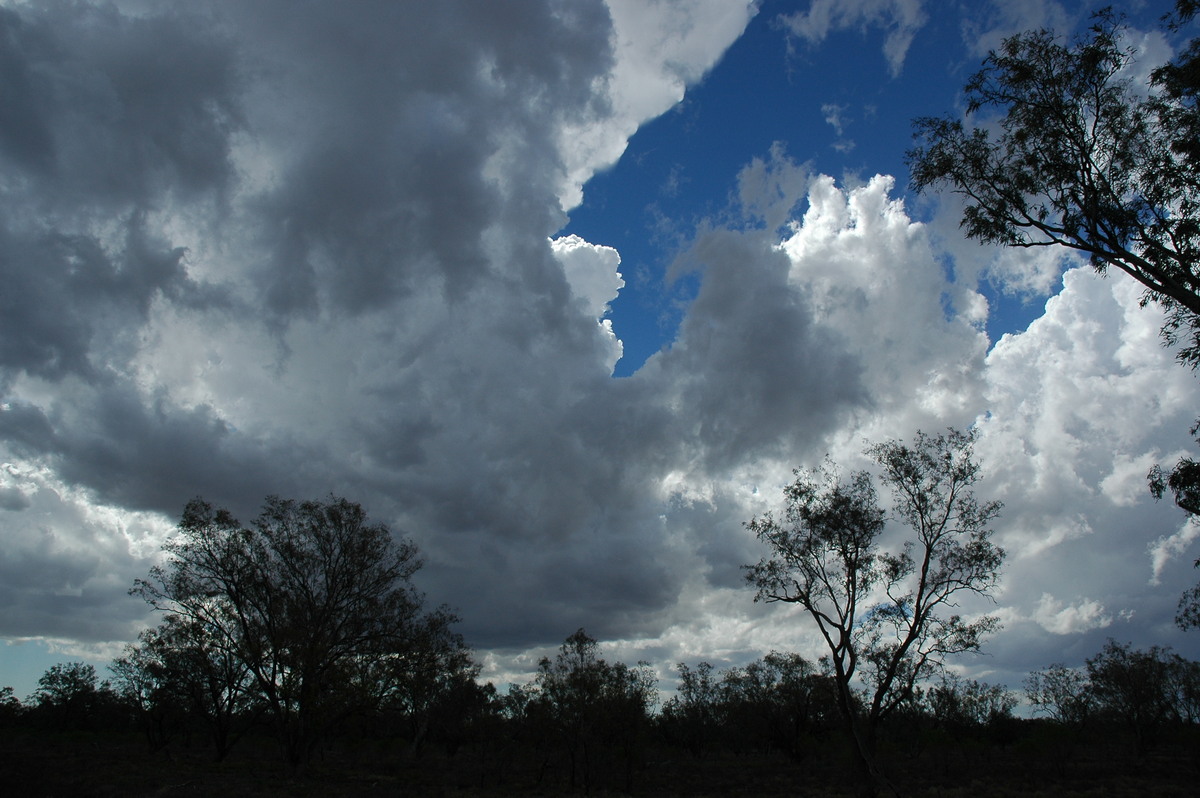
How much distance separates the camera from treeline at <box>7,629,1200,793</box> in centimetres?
4953

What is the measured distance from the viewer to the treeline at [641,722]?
163ft

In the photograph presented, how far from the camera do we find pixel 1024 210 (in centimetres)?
1773

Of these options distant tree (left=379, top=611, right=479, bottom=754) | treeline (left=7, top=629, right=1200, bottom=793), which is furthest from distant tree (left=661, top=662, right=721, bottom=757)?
distant tree (left=379, top=611, right=479, bottom=754)

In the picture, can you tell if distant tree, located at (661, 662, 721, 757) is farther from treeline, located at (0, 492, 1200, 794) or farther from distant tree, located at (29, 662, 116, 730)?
distant tree, located at (29, 662, 116, 730)

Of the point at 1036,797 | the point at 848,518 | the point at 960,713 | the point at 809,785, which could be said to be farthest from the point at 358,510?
the point at 960,713

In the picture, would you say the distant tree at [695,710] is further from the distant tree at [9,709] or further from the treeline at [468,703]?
the distant tree at [9,709]

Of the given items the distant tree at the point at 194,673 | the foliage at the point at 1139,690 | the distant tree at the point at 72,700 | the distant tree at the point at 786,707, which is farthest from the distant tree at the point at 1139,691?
the distant tree at the point at 72,700

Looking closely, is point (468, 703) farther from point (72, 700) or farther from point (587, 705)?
point (72, 700)

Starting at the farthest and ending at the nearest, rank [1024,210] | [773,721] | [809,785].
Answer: [773,721] → [809,785] → [1024,210]

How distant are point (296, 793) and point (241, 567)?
518 inches

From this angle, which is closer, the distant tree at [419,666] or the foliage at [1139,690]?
the distant tree at [419,666]

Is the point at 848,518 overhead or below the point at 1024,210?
below

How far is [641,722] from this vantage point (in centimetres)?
6041

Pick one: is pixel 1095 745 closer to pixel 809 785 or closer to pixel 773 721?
pixel 773 721
